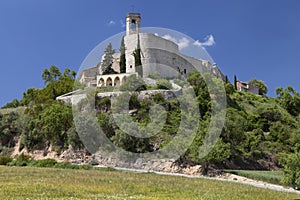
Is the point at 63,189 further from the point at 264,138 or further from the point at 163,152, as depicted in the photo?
the point at 264,138

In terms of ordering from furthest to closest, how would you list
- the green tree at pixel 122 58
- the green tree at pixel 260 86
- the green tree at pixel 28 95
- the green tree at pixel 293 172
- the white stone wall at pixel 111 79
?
the green tree at pixel 260 86 < the green tree at pixel 28 95 < the green tree at pixel 122 58 < the white stone wall at pixel 111 79 < the green tree at pixel 293 172

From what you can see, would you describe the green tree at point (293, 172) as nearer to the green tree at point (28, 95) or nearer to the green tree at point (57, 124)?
the green tree at point (57, 124)

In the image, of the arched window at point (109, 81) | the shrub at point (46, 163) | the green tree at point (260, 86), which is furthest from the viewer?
the green tree at point (260, 86)

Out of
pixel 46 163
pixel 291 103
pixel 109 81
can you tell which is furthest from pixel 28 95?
pixel 291 103

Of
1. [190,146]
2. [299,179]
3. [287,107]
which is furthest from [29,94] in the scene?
[299,179]

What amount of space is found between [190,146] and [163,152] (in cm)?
261

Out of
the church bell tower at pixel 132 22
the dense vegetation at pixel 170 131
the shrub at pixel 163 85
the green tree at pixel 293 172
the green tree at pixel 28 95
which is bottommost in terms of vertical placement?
the green tree at pixel 293 172

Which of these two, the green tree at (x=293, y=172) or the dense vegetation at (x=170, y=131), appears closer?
the green tree at (x=293, y=172)

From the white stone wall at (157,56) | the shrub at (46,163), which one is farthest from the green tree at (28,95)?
the shrub at (46,163)

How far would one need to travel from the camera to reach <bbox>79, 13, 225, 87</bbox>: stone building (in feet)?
166

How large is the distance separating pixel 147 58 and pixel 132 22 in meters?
8.70

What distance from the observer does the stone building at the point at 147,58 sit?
5072cm

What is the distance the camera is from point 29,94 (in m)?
54.8

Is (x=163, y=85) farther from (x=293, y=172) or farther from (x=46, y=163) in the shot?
(x=293, y=172)
